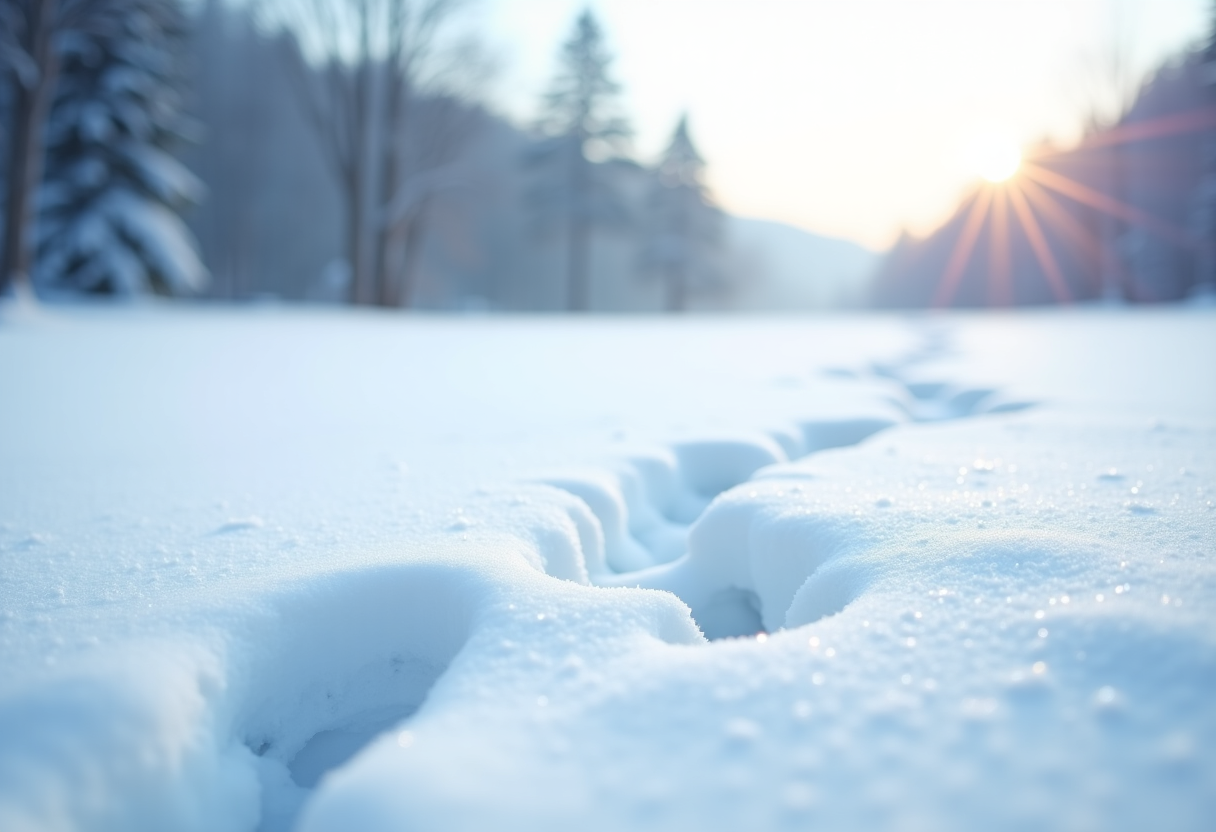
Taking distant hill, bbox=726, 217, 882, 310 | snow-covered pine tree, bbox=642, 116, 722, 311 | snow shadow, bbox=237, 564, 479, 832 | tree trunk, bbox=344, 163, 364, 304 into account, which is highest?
distant hill, bbox=726, 217, 882, 310

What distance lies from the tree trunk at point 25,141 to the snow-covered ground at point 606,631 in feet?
20.1

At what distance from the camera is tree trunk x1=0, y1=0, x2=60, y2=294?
23.6ft

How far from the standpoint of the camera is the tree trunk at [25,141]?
283 inches

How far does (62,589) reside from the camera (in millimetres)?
1323

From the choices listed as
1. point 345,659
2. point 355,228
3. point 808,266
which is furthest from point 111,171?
point 808,266

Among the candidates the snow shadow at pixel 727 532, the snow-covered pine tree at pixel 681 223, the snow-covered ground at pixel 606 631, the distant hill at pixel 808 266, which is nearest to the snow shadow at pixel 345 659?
the snow-covered ground at pixel 606 631

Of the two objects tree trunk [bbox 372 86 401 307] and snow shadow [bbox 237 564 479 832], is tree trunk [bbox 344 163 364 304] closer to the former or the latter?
tree trunk [bbox 372 86 401 307]

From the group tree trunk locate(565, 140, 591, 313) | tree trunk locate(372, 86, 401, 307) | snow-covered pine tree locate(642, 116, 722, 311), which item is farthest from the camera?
snow-covered pine tree locate(642, 116, 722, 311)

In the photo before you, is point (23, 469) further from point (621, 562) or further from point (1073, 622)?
point (1073, 622)

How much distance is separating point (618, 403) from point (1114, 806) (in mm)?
3203

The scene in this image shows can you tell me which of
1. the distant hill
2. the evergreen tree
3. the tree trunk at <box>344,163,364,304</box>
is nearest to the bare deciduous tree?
the tree trunk at <box>344,163,364,304</box>

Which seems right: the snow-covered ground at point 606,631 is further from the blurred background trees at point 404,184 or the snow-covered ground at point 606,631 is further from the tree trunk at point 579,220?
the tree trunk at point 579,220

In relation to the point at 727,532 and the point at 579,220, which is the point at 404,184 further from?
the point at 727,532

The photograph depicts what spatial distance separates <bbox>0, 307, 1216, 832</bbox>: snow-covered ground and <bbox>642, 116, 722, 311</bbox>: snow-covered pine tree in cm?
2071
